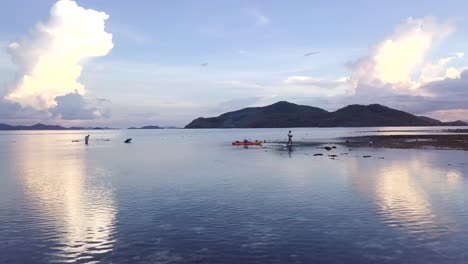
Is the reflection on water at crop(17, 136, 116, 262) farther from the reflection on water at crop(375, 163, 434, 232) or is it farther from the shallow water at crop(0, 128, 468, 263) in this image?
the reflection on water at crop(375, 163, 434, 232)

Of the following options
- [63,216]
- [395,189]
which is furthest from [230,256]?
[395,189]

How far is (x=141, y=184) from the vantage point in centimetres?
5353

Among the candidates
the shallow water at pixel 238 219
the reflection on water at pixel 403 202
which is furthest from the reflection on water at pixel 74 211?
the reflection on water at pixel 403 202

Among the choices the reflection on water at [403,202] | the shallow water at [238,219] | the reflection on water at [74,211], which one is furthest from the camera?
the reflection on water at [403,202]

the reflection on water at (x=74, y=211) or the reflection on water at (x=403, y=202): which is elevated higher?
the reflection on water at (x=403, y=202)

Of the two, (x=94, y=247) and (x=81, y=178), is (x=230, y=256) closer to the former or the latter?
(x=94, y=247)

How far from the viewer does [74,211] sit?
36.8 metres

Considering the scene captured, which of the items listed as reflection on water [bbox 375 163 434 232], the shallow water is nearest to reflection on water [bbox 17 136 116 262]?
the shallow water

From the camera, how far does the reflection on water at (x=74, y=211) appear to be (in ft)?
85.0

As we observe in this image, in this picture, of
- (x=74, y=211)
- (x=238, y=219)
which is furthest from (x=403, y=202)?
(x=74, y=211)

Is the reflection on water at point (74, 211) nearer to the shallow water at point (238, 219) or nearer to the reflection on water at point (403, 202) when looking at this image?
the shallow water at point (238, 219)

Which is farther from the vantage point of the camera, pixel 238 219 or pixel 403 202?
pixel 403 202

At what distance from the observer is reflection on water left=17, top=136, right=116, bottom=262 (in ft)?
85.0

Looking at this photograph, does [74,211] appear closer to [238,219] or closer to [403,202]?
[238,219]
